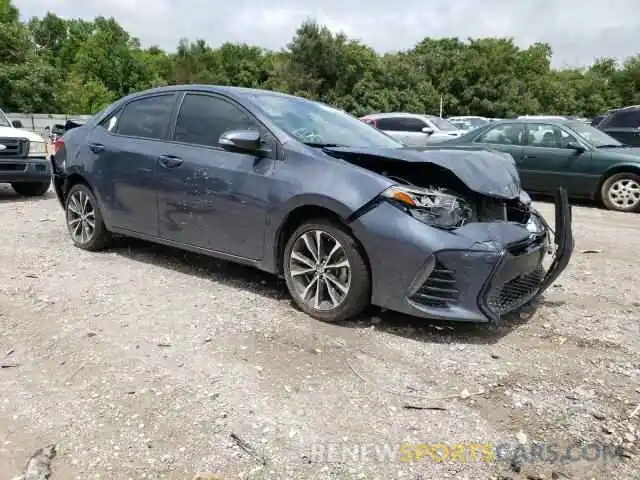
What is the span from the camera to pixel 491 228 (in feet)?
12.7

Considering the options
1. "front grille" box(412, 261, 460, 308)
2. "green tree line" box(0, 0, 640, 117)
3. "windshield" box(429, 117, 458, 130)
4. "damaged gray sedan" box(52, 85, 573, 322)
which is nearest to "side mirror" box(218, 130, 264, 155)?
"damaged gray sedan" box(52, 85, 573, 322)

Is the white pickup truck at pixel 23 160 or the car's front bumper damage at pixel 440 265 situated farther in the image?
the white pickup truck at pixel 23 160

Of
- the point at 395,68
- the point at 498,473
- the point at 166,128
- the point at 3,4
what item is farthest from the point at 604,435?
the point at 3,4

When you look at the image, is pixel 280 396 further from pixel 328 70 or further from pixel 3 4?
pixel 3 4

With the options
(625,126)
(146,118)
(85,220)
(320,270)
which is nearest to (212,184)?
(320,270)

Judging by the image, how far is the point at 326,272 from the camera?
13.6 ft

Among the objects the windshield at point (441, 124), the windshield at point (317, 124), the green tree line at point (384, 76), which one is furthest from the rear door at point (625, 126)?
the green tree line at point (384, 76)

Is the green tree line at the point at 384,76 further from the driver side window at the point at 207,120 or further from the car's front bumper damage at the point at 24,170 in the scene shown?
the driver side window at the point at 207,120

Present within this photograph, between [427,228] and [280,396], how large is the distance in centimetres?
136

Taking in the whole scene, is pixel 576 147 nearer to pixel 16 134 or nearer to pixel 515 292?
pixel 515 292

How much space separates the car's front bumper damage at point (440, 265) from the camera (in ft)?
12.1

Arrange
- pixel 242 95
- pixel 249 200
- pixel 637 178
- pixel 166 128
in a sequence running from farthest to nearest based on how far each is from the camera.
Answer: pixel 637 178
pixel 166 128
pixel 242 95
pixel 249 200

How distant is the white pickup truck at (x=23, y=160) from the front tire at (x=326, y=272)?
23.0ft

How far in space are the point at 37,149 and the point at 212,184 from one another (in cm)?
660
